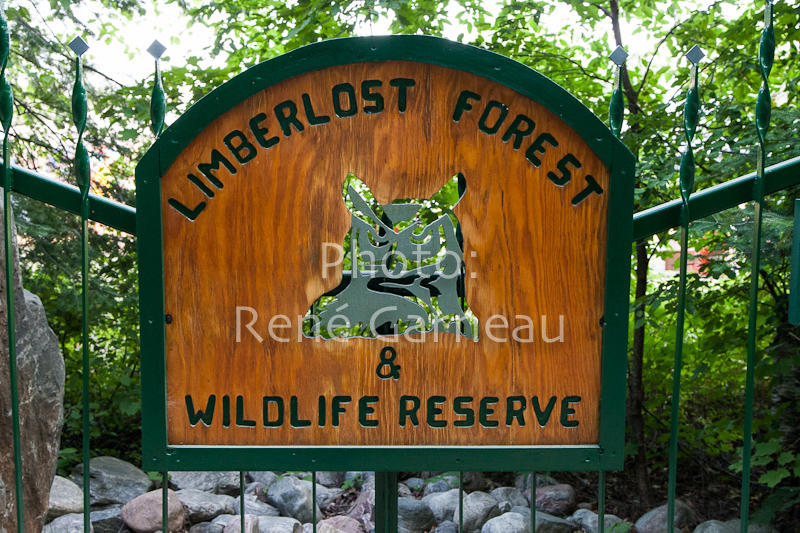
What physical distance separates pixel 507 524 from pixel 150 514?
7.57 ft

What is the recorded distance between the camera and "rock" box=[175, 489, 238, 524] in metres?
4.58

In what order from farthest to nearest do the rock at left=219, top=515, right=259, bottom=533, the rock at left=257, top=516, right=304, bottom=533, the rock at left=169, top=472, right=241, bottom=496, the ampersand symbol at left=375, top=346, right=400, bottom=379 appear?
the rock at left=169, top=472, right=241, bottom=496
the rock at left=257, top=516, right=304, bottom=533
the rock at left=219, top=515, right=259, bottom=533
the ampersand symbol at left=375, top=346, right=400, bottom=379

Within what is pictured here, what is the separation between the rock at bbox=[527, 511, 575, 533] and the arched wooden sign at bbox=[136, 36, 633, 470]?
277 centimetres

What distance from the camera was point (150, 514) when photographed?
14.5ft

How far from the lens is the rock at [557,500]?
180 inches

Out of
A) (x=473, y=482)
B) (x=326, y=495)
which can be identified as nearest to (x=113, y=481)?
(x=326, y=495)

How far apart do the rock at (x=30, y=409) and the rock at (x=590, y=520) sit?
3157 mm

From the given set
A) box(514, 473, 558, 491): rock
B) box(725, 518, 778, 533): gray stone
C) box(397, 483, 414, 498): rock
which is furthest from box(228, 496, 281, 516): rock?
box(725, 518, 778, 533): gray stone

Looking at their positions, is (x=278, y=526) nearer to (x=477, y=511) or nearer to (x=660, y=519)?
(x=477, y=511)

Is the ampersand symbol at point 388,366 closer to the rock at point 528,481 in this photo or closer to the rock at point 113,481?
the rock at point 528,481

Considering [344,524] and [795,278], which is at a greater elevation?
[795,278]

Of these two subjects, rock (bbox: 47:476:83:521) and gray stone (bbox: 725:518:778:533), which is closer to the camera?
gray stone (bbox: 725:518:778:533)

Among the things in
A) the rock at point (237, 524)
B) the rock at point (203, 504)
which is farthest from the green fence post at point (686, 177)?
the rock at point (203, 504)

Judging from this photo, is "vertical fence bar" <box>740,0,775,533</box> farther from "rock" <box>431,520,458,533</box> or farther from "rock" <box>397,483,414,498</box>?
"rock" <box>397,483,414,498</box>
